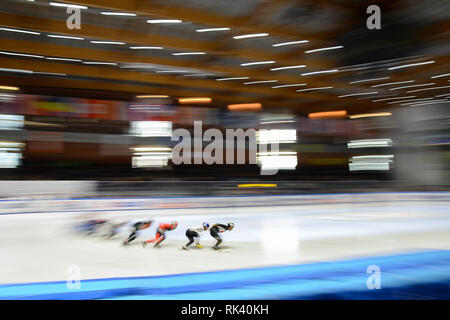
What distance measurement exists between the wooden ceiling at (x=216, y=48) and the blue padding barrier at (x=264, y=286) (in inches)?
155

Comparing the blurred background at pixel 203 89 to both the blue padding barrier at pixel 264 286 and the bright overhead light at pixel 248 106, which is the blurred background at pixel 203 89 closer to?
the bright overhead light at pixel 248 106

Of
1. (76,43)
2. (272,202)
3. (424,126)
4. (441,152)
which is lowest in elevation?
(272,202)

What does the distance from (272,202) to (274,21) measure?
528 centimetres

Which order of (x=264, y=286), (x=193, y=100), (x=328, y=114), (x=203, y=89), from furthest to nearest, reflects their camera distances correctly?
(x=328, y=114) → (x=193, y=100) → (x=203, y=89) → (x=264, y=286)

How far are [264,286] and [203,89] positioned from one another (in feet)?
23.0

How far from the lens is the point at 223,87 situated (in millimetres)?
8930

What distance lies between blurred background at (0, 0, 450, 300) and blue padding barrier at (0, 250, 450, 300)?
395 cm

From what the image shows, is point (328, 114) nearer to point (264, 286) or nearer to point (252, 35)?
point (252, 35)

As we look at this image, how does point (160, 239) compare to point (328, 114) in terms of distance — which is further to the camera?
point (328, 114)

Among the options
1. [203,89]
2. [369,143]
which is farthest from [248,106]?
[369,143]

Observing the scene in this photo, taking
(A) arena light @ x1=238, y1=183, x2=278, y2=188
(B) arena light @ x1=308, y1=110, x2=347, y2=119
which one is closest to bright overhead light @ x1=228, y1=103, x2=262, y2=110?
(B) arena light @ x1=308, y1=110, x2=347, y2=119

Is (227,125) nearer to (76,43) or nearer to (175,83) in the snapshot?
(175,83)

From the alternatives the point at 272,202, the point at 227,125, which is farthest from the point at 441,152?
the point at 227,125

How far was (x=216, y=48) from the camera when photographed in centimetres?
773
